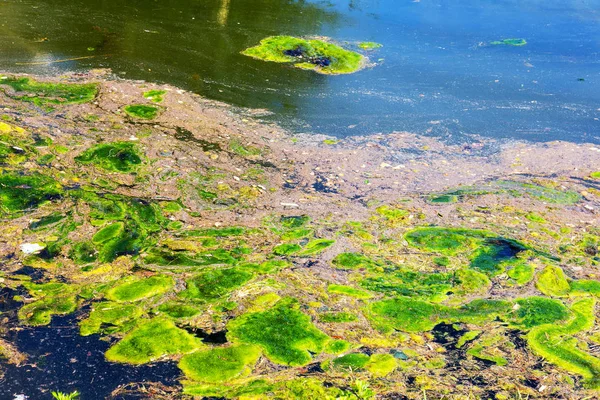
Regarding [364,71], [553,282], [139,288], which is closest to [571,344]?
[553,282]

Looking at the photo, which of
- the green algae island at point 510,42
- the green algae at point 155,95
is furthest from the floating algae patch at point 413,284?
the green algae island at point 510,42

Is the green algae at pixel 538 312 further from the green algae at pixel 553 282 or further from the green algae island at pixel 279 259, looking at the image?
the green algae at pixel 553 282

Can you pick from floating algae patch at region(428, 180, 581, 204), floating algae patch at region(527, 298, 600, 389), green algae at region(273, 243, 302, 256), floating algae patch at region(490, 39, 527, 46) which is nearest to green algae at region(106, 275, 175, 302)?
green algae at region(273, 243, 302, 256)

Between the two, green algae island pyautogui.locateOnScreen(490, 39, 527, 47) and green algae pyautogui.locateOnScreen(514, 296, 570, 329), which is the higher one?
green algae island pyautogui.locateOnScreen(490, 39, 527, 47)

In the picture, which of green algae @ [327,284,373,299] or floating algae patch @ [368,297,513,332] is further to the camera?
green algae @ [327,284,373,299]

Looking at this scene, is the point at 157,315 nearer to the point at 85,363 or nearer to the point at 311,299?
the point at 85,363

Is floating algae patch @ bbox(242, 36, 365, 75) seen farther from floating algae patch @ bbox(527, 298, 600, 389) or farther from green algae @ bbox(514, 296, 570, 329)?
floating algae patch @ bbox(527, 298, 600, 389)

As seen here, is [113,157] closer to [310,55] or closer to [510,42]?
[310,55]

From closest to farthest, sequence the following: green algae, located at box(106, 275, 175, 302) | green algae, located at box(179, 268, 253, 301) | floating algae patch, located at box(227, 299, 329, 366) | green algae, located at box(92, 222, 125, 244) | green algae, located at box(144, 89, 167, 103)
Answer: floating algae patch, located at box(227, 299, 329, 366), green algae, located at box(106, 275, 175, 302), green algae, located at box(179, 268, 253, 301), green algae, located at box(92, 222, 125, 244), green algae, located at box(144, 89, 167, 103)
